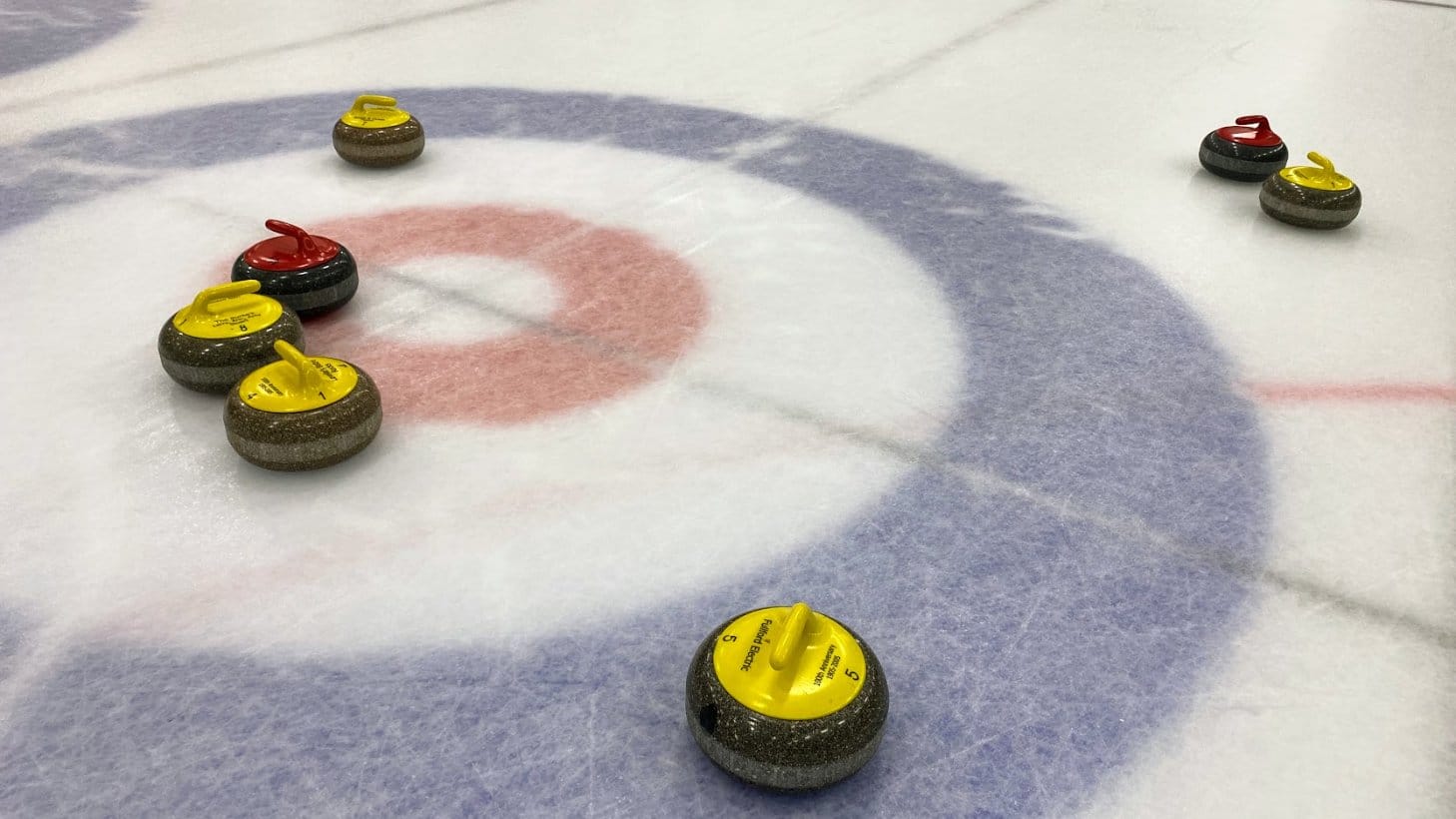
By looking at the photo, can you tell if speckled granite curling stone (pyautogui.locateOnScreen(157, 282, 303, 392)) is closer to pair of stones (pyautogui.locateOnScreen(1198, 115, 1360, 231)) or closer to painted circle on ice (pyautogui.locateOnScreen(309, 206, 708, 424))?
painted circle on ice (pyautogui.locateOnScreen(309, 206, 708, 424))

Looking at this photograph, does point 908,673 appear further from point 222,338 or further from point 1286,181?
point 1286,181

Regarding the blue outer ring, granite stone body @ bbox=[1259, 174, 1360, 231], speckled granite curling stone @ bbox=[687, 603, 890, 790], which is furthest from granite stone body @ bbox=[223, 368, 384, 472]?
granite stone body @ bbox=[1259, 174, 1360, 231]

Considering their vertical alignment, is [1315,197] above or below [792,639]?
below

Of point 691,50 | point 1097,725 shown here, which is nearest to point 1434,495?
point 1097,725

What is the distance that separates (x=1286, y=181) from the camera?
9.60 feet

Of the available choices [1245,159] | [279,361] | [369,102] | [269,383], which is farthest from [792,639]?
[1245,159]

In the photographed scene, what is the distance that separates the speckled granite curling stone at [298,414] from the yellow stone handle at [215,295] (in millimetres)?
262

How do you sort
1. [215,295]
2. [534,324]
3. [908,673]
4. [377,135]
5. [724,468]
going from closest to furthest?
[908,673] < [724,468] < [215,295] < [534,324] < [377,135]

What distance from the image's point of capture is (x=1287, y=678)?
5.02ft

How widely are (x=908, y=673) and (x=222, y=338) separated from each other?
135cm

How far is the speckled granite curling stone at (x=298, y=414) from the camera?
1794mm

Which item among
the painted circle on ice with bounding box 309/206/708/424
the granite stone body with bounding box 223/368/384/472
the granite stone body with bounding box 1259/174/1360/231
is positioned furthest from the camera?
the granite stone body with bounding box 1259/174/1360/231

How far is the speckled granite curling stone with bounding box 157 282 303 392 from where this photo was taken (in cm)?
200

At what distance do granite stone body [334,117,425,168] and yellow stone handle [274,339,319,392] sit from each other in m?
1.43
